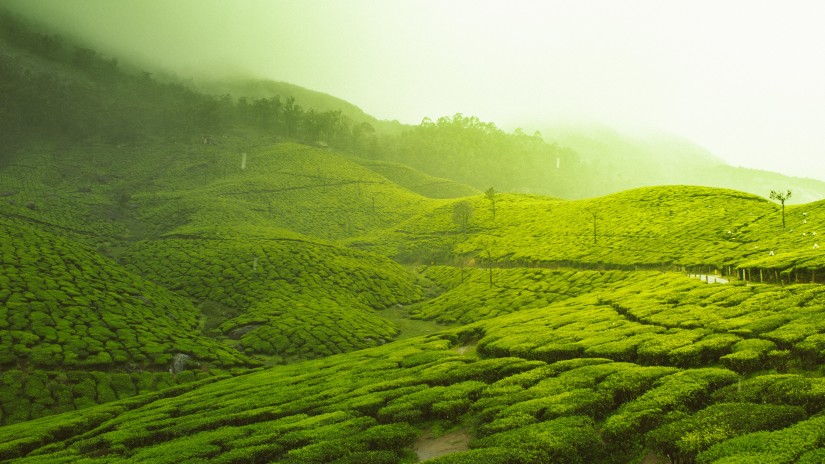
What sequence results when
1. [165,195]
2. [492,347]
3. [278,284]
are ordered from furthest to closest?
[165,195] → [278,284] → [492,347]

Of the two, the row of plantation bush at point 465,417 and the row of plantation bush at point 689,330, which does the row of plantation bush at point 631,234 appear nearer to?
the row of plantation bush at point 689,330

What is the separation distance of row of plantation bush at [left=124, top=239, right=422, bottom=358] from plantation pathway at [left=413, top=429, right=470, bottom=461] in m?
42.1

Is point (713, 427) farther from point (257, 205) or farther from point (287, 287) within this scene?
point (257, 205)

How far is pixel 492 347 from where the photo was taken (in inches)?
1629

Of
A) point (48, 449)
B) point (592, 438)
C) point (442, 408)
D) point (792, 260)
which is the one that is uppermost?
point (792, 260)

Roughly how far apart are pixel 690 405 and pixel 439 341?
30242 millimetres

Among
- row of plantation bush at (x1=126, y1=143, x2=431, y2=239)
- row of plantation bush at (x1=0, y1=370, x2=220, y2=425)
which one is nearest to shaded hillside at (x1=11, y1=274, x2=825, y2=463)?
row of plantation bush at (x1=0, y1=370, x2=220, y2=425)

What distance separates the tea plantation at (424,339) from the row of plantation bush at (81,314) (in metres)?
0.32

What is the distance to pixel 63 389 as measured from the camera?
47000mm

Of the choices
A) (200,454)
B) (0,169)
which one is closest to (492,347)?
(200,454)

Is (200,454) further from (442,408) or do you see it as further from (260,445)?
(442,408)

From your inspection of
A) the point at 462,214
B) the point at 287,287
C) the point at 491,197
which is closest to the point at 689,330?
the point at 287,287

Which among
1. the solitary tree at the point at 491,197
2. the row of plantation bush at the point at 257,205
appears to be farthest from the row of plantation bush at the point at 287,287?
the solitary tree at the point at 491,197

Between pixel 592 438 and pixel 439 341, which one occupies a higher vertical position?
pixel 592 438
